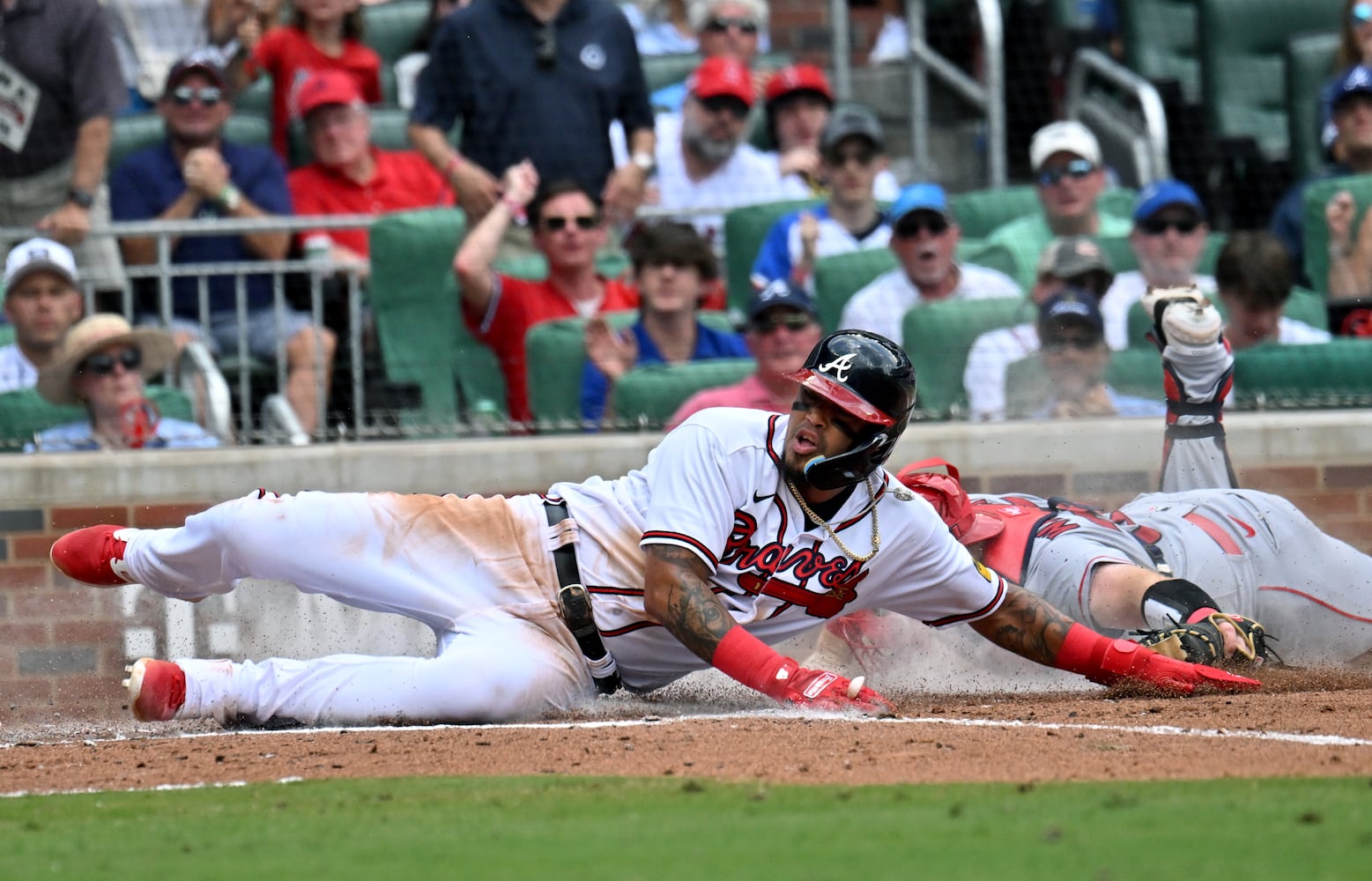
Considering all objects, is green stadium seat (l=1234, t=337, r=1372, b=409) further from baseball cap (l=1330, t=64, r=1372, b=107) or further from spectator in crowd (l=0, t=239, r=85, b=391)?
spectator in crowd (l=0, t=239, r=85, b=391)

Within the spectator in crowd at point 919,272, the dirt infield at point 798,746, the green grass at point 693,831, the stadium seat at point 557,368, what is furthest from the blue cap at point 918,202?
the green grass at point 693,831

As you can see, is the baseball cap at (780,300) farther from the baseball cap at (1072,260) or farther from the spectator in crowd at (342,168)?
the spectator in crowd at (342,168)

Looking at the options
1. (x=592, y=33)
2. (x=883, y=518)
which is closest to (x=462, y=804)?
(x=883, y=518)

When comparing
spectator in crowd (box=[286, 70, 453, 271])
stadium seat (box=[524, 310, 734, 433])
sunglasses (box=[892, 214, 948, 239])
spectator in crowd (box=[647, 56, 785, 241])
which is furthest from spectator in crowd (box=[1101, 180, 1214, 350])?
spectator in crowd (box=[286, 70, 453, 271])

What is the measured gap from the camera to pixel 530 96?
7602 millimetres

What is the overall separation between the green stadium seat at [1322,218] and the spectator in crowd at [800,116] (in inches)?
70.0

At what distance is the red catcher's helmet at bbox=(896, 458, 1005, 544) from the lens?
17.7 feet

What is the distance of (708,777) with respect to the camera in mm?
3732

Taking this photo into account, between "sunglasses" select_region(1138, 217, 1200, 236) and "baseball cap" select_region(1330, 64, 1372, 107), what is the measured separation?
122 cm

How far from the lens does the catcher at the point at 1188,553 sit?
532cm

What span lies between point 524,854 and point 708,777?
0.77 metres

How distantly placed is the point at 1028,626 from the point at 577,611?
1.25m

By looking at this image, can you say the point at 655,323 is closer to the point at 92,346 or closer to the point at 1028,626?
the point at 92,346

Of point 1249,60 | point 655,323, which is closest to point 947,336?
point 655,323
